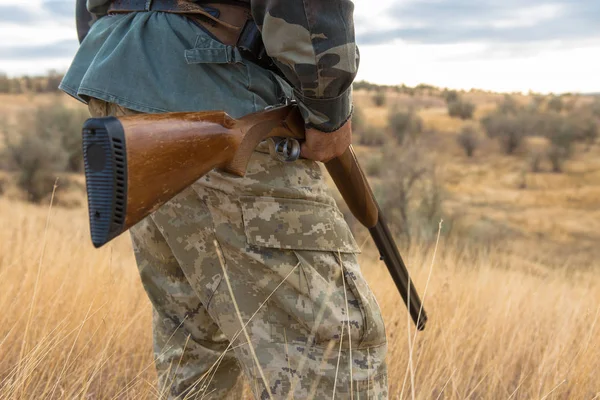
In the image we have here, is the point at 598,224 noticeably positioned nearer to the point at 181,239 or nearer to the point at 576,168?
the point at 576,168

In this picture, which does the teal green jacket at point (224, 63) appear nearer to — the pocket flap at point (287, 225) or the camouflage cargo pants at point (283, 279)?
the camouflage cargo pants at point (283, 279)

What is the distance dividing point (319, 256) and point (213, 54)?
0.57 m

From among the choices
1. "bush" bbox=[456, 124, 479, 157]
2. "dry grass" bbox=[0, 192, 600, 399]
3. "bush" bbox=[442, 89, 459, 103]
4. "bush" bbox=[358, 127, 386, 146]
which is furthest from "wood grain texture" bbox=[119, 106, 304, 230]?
"bush" bbox=[442, 89, 459, 103]

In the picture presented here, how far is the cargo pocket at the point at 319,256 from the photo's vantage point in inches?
60.9

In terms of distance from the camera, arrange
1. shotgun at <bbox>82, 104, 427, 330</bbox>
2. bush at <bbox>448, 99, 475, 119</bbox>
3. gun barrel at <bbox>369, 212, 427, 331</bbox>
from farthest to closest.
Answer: bush at <bbox>448, 99, 475, 119</bbox> → gun barrel at <bbox>369, 212, 427, 331</bbox> → shotgun at <bbox>82, 104, 427, 330</bbox>

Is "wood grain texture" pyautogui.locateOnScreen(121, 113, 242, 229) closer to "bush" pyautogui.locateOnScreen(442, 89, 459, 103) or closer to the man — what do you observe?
the man

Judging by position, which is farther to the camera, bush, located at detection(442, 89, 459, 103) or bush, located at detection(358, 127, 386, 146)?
bush, located at detection(442, 89, 459, 103)

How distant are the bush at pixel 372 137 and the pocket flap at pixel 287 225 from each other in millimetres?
23039


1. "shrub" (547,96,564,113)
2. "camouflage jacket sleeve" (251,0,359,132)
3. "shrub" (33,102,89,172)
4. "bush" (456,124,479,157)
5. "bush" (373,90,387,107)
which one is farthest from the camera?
"bush" (373,90,387,107)

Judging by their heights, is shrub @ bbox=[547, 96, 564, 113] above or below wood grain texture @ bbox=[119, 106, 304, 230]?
below

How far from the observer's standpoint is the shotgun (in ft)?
4.03

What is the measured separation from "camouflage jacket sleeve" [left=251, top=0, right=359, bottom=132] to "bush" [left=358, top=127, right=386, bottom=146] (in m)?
23.1

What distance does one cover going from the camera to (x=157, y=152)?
1310 mm

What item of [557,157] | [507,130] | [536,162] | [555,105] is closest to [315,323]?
[536,162]
